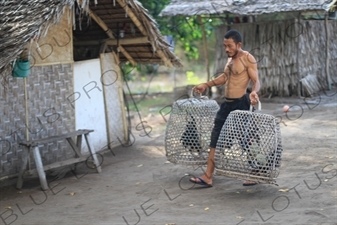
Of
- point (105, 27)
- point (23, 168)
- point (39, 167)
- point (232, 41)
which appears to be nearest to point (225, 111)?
point (232, 41)

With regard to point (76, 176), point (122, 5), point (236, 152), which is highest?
point (122, 5)

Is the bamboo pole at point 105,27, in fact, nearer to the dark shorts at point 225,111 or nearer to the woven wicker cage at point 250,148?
the dark shorts at point 225,111

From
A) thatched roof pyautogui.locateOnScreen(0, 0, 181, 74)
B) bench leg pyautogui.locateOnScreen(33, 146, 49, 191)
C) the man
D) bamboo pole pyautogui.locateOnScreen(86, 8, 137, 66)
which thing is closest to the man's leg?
the man

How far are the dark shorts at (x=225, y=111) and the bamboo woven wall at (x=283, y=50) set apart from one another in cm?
671

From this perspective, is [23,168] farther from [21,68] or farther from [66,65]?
[66,65]

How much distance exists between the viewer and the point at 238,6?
12062mm

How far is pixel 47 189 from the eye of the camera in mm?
7082

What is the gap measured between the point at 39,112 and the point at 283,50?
6.80m

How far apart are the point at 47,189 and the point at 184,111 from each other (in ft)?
6.46

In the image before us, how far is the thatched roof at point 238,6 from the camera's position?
37.6ft

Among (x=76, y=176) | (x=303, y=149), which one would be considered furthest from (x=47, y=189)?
(x=303, y=149)

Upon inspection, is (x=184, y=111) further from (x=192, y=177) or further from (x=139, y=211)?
(x=139, y=211)

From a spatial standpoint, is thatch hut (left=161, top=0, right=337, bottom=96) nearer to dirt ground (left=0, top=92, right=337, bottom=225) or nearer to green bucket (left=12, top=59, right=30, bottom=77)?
dirt ground (left=0, top=92, right=337, bottom=225)

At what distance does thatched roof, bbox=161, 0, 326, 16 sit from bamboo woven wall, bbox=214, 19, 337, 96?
116 cm
